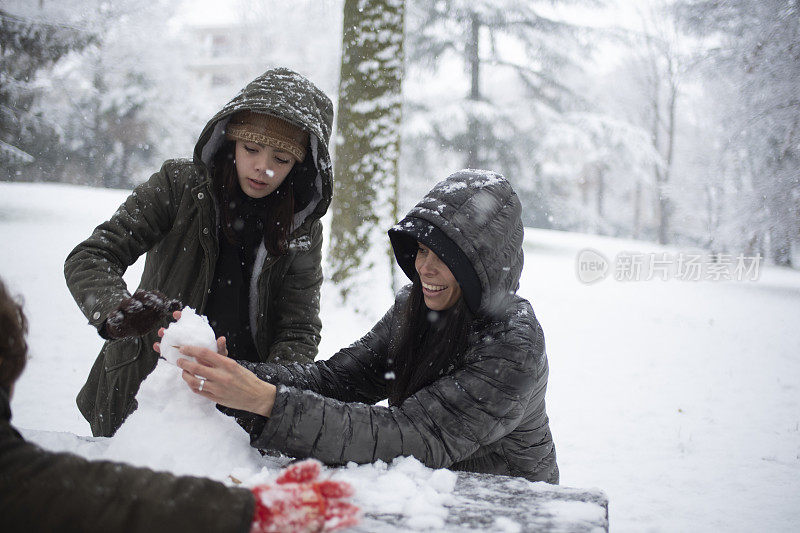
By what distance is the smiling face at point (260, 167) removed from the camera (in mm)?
2324

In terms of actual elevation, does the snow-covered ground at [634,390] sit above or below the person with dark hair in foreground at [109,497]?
below

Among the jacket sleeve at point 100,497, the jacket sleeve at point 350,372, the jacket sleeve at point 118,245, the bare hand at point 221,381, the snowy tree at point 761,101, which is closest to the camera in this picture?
the jacket sleeve at point 100,497

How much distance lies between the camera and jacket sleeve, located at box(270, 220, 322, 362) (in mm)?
2506

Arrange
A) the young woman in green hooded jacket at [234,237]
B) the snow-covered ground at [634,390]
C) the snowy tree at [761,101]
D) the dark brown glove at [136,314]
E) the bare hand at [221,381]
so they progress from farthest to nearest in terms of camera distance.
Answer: the snowy tree at [761,101] < the snow-covered ground at [634,390] < the young woman in green hooded jacket at [234,237] < the dark brown glove at [136,314] < the bare hand at [221,381]

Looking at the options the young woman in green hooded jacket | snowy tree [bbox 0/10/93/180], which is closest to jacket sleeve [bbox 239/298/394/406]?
the young woman in green hooded jacket

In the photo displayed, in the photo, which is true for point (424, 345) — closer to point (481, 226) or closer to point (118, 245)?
point (481, 226)

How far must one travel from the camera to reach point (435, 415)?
1780mm

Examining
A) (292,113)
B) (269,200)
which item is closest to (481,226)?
(292,113)

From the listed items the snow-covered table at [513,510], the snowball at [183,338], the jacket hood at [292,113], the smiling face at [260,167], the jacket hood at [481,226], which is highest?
the jacket hood at [292,113]

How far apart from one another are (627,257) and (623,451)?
10.2 meters

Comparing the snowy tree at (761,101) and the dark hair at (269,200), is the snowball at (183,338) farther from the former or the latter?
the snowy tree at (761,101)

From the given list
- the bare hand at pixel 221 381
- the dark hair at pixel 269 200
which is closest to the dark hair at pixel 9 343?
the bare hand at pixel 221 381

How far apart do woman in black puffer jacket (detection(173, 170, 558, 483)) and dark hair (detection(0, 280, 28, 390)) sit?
44 cm

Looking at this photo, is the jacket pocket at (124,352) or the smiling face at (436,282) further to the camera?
the jacket pocket at (124,352)
